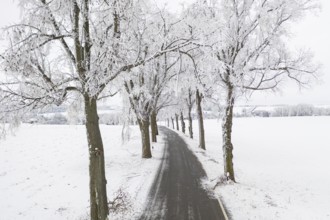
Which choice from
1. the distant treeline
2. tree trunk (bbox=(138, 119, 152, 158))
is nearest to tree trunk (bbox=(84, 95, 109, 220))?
tree trunk (bbox=(138, 119, 152, 158))

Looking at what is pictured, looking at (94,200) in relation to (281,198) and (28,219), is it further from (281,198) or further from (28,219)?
(281,198)

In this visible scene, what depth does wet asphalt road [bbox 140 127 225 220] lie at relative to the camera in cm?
1016

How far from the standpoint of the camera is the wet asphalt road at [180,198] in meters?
10.2

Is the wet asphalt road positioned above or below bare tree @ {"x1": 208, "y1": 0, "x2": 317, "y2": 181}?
below

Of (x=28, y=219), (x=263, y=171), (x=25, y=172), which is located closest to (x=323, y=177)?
(x=263, y=171)

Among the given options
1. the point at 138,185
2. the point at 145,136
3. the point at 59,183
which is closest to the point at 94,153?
the point at 138,185

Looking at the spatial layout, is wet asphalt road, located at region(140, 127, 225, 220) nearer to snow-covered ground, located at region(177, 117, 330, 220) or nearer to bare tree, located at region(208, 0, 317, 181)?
snow-covered ground, located at region(177, 117, 330, 220)

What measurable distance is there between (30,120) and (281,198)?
11.1m

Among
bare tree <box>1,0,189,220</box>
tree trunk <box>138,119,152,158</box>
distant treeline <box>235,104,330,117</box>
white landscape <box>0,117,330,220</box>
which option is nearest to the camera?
bare tree <box>1,0,189,220</box>

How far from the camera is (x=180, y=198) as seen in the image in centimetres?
1212

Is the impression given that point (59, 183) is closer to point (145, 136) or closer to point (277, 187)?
point (145, 136)

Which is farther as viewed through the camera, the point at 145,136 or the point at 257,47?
the point at 145,136

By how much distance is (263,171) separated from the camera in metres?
19.6

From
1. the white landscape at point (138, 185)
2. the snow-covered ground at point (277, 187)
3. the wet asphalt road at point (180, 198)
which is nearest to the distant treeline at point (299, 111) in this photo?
the snow-covered ground at point (277, 187)
